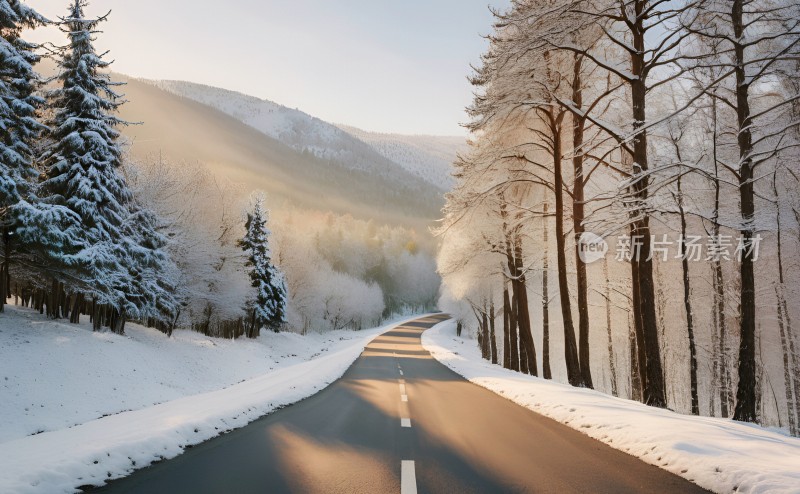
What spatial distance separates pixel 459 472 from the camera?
5676 millimetres

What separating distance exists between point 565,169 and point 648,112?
5.57 m

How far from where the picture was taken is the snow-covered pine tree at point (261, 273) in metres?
44.2

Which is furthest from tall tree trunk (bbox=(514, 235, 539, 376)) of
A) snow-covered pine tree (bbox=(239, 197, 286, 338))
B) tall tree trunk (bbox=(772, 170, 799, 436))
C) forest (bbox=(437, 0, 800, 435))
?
snow-covered pine tree (bbox=(239, 197, 286, 338))

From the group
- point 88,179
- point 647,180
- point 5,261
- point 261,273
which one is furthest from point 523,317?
point 261,273

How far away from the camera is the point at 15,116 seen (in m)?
19.1

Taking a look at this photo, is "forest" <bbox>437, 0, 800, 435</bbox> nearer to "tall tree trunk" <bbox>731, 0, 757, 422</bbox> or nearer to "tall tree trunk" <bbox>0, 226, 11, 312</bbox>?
"tall tree trunk" <bbox>731, 0, 757, 422</bbox>

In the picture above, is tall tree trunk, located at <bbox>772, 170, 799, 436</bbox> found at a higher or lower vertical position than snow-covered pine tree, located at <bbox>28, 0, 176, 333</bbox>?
lower

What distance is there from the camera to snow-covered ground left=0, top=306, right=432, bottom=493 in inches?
226

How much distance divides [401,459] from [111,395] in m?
16.8

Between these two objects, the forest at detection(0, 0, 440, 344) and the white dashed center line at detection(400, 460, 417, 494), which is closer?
the white dashed center line at detection(400, 460, 417, 494)

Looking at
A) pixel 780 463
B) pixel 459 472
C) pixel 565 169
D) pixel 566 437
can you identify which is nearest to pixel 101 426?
pixel 459 472

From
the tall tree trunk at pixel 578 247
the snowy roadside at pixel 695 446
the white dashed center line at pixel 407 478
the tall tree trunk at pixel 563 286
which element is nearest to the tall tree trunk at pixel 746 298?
the snowy roadside at pixel 695 446

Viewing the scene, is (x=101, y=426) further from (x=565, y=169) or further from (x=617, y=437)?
(x=565, y=169)

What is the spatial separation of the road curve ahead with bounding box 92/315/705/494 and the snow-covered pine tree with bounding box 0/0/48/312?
15.4m
